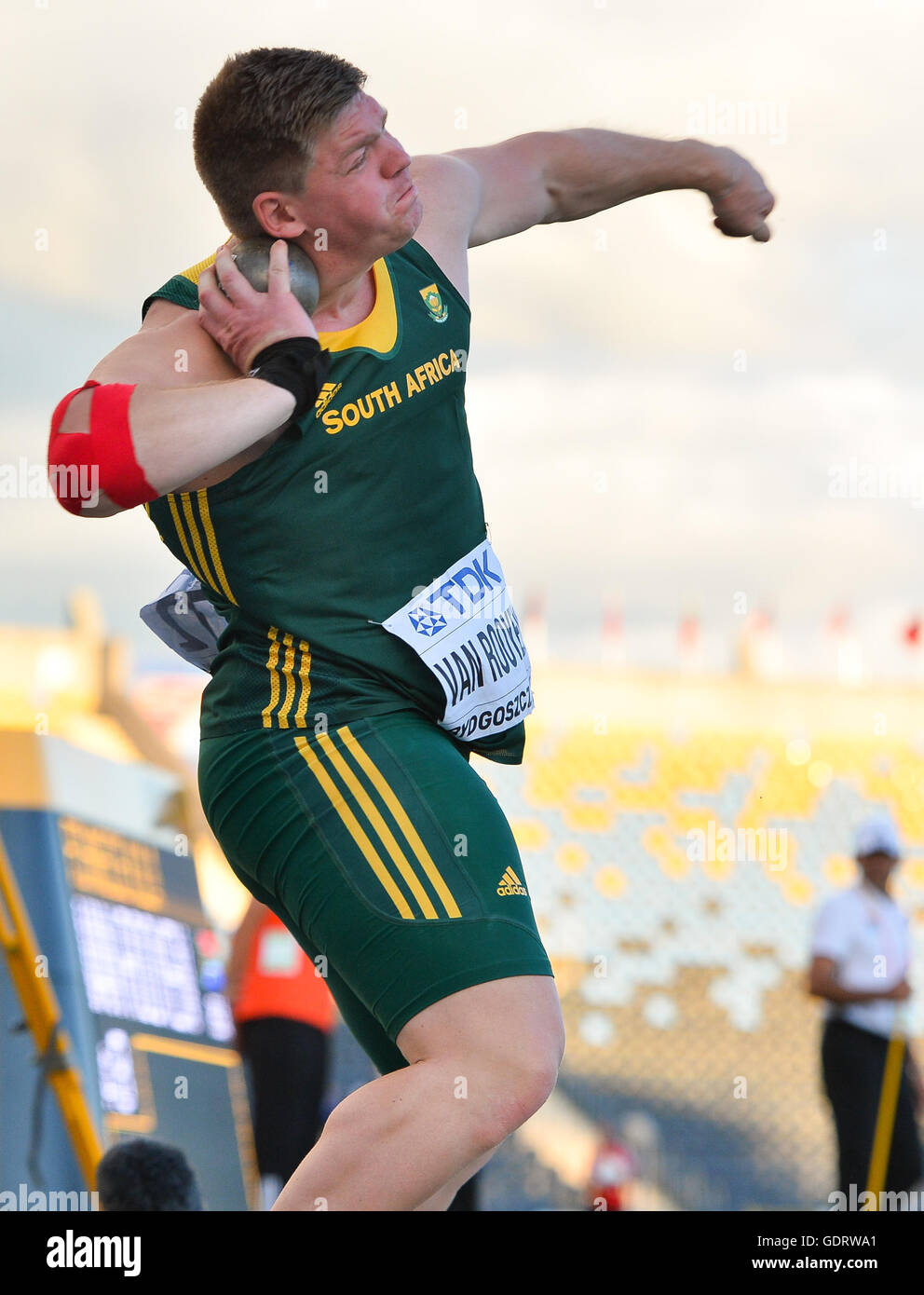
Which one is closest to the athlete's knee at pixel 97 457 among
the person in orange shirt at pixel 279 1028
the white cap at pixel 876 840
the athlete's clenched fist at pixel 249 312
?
the athlete's clenched fist at pixel 249 312

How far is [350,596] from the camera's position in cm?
247

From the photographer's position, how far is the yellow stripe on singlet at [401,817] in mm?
2293

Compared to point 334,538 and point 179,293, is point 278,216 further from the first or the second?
point 334,538

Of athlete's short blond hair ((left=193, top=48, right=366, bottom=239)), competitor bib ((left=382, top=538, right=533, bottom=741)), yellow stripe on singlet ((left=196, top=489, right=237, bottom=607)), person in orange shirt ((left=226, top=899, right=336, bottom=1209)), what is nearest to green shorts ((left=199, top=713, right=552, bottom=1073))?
competitor bib ((left=382, top=538, right=533, bottom=741))

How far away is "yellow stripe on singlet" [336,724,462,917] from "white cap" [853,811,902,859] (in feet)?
14.3

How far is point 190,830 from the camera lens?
5.70m

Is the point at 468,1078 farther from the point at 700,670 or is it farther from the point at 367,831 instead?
the point at 700,670

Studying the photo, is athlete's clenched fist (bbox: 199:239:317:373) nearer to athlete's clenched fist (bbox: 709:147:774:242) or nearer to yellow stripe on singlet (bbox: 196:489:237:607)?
yellow stripe on singlet (bbox: 196:489:237:607)

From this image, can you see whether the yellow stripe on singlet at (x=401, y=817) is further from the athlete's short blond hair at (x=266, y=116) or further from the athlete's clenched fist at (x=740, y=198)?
the athlete's clenched fist at (x=740, y=198)

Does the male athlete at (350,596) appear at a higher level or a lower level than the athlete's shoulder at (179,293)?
lower

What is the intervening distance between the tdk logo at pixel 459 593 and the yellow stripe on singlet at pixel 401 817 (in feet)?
0.76

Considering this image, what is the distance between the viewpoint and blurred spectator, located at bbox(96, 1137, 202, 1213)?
2949 millimetres

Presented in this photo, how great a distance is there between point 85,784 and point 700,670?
754 centimetres

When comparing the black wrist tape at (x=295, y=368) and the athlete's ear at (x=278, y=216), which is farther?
the athlete's ear at (x=278, y=216)
